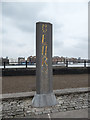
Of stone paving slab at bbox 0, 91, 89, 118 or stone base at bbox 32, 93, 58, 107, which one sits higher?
stone base at bbox 32, 93, 58, 107

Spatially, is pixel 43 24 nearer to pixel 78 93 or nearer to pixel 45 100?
pixel 45 100

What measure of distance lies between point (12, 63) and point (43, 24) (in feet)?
39.9

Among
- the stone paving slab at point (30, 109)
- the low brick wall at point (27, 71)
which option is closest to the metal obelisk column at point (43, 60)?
the stone paving slab at point (30, 109)

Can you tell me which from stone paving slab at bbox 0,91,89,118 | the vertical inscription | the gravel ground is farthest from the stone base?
the gravel ground

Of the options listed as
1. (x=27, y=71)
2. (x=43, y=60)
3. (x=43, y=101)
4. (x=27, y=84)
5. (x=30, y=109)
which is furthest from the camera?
(x=27, y=71)

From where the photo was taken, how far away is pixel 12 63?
14.5m

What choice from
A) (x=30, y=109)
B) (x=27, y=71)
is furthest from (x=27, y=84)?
(x=27, y=71)

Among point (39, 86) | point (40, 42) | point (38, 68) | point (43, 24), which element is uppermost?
point (43, 24)

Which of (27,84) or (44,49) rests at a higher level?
(44,49)

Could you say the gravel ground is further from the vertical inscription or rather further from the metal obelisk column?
the vertical inscription

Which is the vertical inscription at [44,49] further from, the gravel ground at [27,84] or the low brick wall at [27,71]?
the low brick wall at [27,71]

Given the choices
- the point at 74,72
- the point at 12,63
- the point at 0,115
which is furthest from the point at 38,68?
the point at 12,63

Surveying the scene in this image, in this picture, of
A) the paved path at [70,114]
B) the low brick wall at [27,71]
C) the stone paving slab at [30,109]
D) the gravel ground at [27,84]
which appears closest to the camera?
the paved path at [70,114]

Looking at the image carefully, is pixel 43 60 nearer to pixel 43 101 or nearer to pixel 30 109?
pixel 43 101
